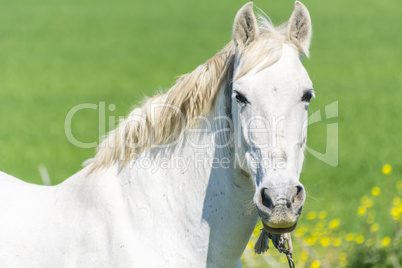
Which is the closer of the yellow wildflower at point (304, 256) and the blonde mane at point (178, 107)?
the blonde mane at point (178, 107)

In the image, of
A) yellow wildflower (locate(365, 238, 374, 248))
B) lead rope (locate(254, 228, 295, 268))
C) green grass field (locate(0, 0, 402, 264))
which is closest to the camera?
lead rope (locate(254, 228, 295, 268))

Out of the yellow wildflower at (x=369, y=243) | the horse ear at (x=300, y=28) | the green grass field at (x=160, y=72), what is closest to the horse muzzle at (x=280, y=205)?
the horse ear at (x=300, y=28)

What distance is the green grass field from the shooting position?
39.0 feet

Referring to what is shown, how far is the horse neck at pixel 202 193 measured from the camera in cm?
315

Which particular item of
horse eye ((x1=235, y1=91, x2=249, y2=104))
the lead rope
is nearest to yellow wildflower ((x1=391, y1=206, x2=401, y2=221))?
the lead rope

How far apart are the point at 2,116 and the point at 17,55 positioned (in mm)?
8238

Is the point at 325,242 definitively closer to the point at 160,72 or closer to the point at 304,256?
the point at 304,256

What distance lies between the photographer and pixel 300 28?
3.16m

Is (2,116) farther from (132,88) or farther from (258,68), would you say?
(258,68)

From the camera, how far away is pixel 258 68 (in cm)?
292

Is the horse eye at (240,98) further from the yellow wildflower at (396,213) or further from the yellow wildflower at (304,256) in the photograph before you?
the yellow wildflower at (304,256)

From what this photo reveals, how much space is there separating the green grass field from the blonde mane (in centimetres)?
157

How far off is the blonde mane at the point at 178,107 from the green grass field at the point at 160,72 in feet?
5.14

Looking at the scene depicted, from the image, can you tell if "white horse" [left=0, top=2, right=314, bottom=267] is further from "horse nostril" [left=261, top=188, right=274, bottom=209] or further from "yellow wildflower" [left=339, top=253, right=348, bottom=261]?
"yellow wildflower" [left=339, top=253, right=348, bottom=261]
